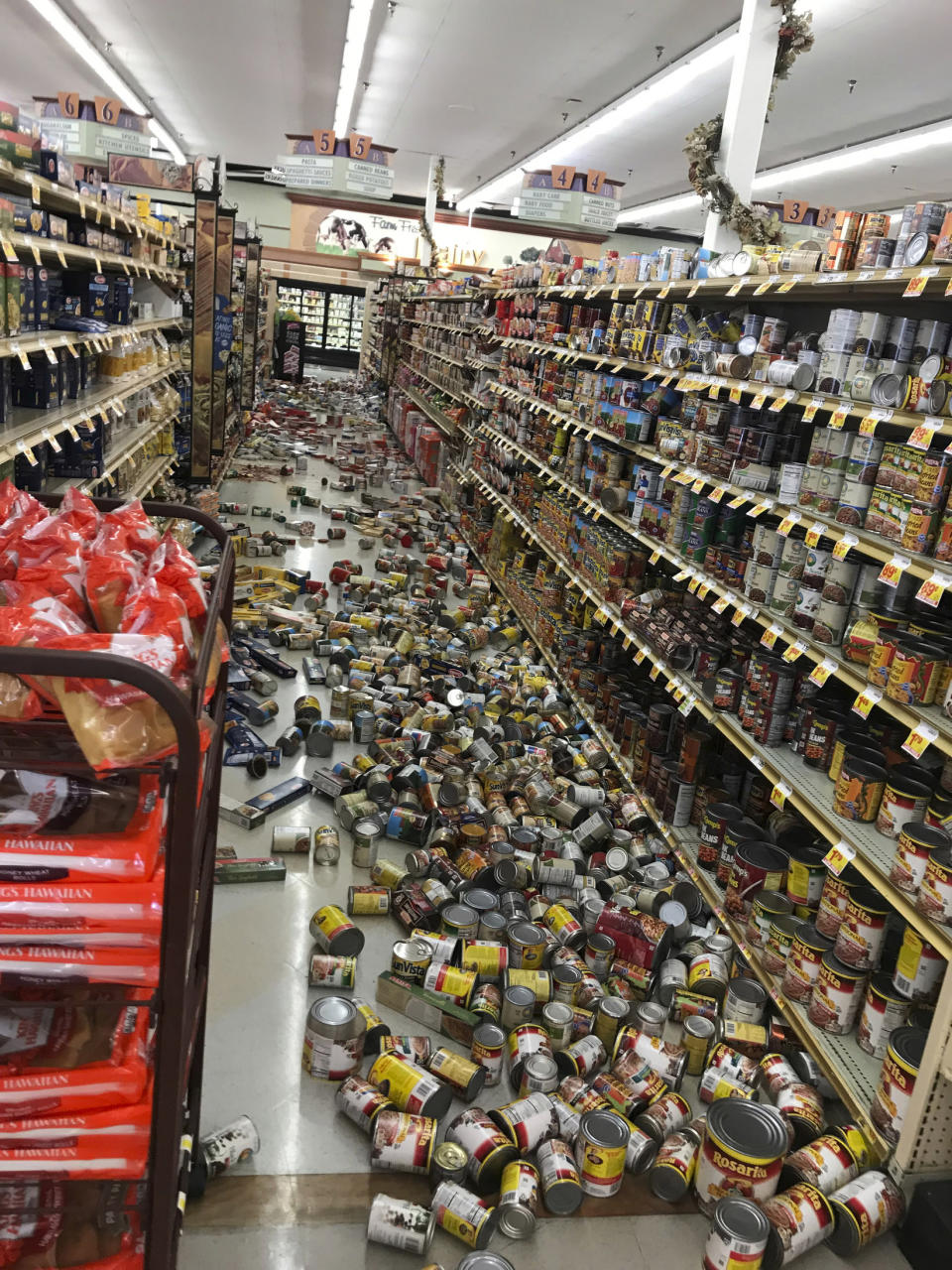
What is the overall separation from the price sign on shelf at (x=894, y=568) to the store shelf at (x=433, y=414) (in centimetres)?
881

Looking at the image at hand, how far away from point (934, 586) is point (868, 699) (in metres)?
0.43

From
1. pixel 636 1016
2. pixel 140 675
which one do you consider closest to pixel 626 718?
pixel 636 1016

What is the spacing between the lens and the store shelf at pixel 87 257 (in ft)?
12.4

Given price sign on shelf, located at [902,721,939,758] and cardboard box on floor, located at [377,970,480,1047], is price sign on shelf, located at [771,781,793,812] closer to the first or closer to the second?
price sign on shelf, located at [902,721,939,758]

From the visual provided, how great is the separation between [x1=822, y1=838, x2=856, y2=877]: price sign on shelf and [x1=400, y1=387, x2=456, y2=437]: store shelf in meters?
8.96

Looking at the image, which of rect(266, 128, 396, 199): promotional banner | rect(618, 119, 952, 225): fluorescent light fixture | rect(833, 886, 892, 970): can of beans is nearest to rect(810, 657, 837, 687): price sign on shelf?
rect(833, 886, 892, 970): can of beans

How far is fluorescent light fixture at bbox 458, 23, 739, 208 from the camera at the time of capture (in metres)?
8.69

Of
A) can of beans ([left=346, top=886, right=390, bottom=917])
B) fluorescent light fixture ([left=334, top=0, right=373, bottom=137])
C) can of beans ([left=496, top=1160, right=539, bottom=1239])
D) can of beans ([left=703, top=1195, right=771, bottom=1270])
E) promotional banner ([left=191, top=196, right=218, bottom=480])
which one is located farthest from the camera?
fluorescent light fixture ([left=334, top=0, right=373, bottom=137])

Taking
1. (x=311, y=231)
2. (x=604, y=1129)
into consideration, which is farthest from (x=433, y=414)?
(x=311, y=231)

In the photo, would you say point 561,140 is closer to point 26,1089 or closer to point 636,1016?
point 636,1016

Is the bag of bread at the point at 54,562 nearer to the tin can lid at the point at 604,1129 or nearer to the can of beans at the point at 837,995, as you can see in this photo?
the tin can lid at the point at 604,1129

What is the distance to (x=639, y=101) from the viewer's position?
11156 mm

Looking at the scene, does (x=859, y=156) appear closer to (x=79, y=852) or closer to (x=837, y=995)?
(x=837, y=995)

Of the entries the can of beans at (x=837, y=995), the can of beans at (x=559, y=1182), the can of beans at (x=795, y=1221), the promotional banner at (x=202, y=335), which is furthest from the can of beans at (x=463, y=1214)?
the promotional banner at (x=202, y=335)
